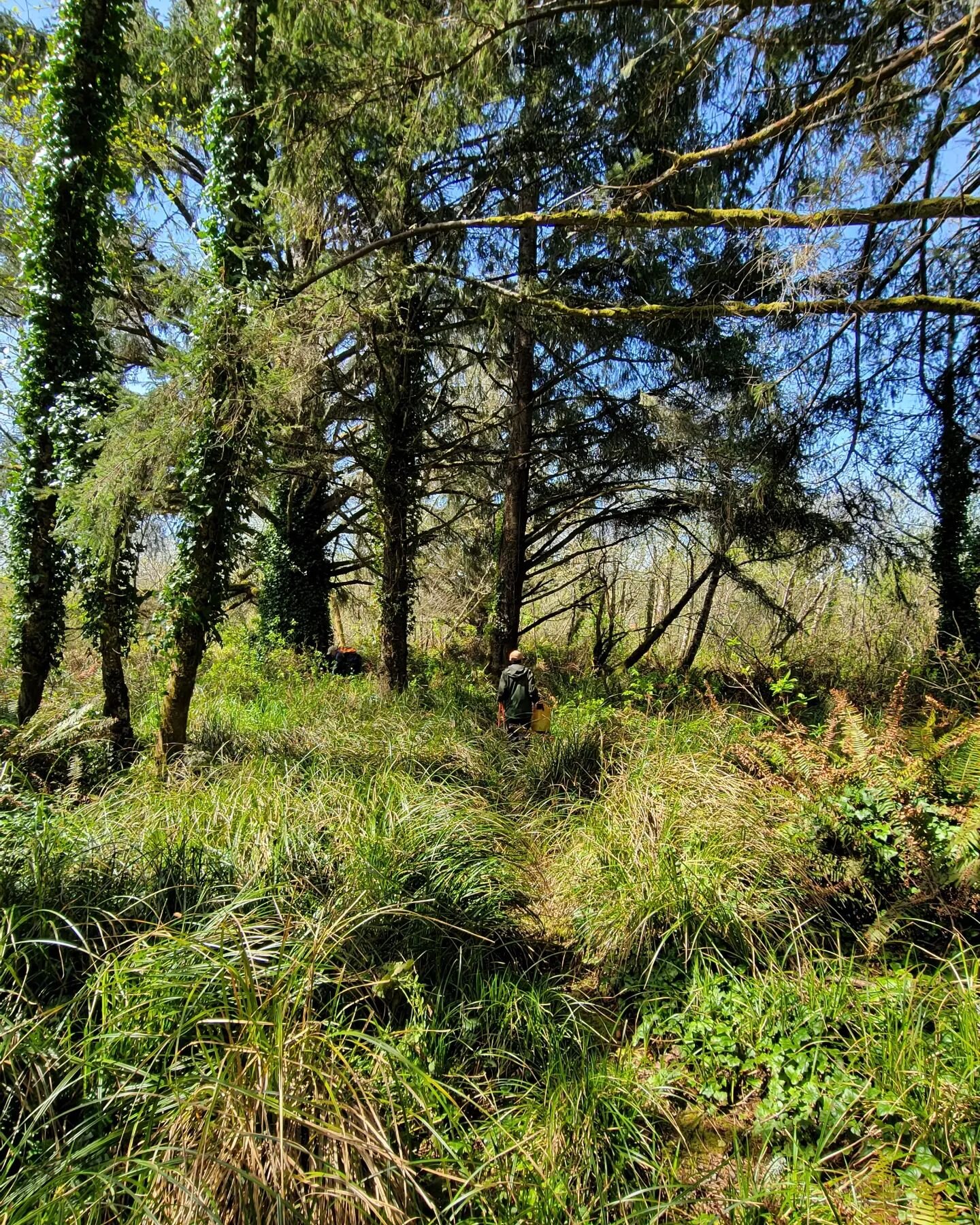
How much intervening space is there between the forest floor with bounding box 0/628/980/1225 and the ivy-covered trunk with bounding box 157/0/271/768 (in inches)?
54.3

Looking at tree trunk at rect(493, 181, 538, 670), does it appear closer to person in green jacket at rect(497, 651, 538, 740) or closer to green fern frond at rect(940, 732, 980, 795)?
person in green jacket at rect(497, 651, 538, 740)

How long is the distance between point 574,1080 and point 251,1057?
134cm

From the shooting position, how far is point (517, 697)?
24.0 ft

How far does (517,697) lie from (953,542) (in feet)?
19.7

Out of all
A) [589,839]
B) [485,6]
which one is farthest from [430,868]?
[485,6]

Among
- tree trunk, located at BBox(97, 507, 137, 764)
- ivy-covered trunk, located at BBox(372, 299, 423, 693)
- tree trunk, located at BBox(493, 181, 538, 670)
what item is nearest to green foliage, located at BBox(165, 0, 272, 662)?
tree trunk, located at BBox(97, 507, 137, 764)

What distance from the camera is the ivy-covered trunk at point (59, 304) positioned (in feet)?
20.5

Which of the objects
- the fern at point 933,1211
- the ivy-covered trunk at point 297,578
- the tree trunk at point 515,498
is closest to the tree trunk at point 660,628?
the tree trunk at point 515,498

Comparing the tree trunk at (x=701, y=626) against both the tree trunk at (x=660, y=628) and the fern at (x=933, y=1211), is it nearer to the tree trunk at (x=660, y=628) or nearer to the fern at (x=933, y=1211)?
the tree trunk at (x=660, y=628)

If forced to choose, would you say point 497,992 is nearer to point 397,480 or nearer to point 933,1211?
point 933,1211

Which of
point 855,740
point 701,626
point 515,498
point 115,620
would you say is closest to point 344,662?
point 515,498

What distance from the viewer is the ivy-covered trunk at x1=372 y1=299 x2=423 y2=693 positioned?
812 centimetres

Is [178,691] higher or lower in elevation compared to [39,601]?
lower

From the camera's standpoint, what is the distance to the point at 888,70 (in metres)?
3.44
